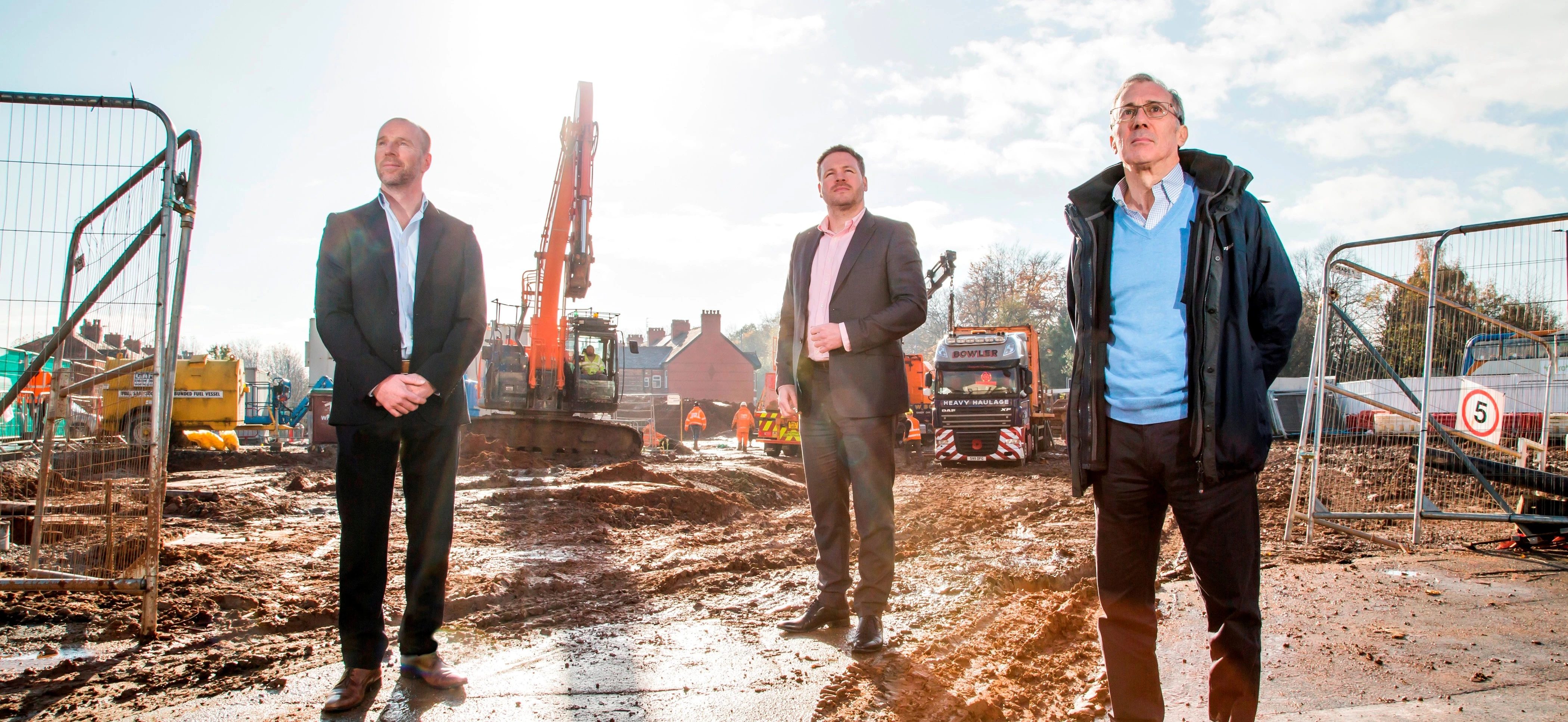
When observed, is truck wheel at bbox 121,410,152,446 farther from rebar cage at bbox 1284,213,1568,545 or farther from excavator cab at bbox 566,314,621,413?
excavator cab at bbox 566,314,621,413

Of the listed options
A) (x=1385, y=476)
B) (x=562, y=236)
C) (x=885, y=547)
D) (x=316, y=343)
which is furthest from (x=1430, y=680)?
(x=316, y=343)

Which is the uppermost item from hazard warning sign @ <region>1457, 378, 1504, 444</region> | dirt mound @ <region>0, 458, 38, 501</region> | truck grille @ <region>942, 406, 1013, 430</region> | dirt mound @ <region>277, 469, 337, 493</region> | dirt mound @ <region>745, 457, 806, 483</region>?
hazard warning sign @ <region>1457, 378, 1504, 444</region>

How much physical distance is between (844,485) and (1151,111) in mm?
1873

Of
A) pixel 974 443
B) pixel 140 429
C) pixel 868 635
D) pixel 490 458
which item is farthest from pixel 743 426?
pixel 868 635

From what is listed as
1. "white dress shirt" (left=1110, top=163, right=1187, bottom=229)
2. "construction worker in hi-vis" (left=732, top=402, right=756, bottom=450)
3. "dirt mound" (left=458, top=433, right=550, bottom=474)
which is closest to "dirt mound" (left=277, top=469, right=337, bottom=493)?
"dirt mound" (left=458, top=433, right=550, bottom=474)

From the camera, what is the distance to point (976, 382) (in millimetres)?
18625

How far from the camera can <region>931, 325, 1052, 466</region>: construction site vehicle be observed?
1797 cm

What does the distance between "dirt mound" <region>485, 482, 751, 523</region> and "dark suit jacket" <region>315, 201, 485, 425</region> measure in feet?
17.2

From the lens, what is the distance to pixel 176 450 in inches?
708

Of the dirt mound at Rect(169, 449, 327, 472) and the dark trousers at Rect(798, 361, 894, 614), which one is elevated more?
the dark trousers at Rect(798, 361, 894, 614)

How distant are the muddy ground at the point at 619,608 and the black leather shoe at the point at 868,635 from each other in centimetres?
7

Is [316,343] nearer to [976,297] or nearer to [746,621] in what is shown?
[976,297]

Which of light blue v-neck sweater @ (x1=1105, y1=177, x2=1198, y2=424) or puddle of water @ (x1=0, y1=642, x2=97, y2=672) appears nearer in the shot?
light blue v-neck sweater @ (x1=1105, y1=177, x2=1198, y2=424)

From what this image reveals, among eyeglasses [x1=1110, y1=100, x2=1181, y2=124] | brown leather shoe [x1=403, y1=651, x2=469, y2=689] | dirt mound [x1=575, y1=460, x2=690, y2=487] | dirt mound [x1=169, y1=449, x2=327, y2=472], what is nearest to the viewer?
eyeglasses [x1=1110, y1=100, x2=1181, y2=124]
